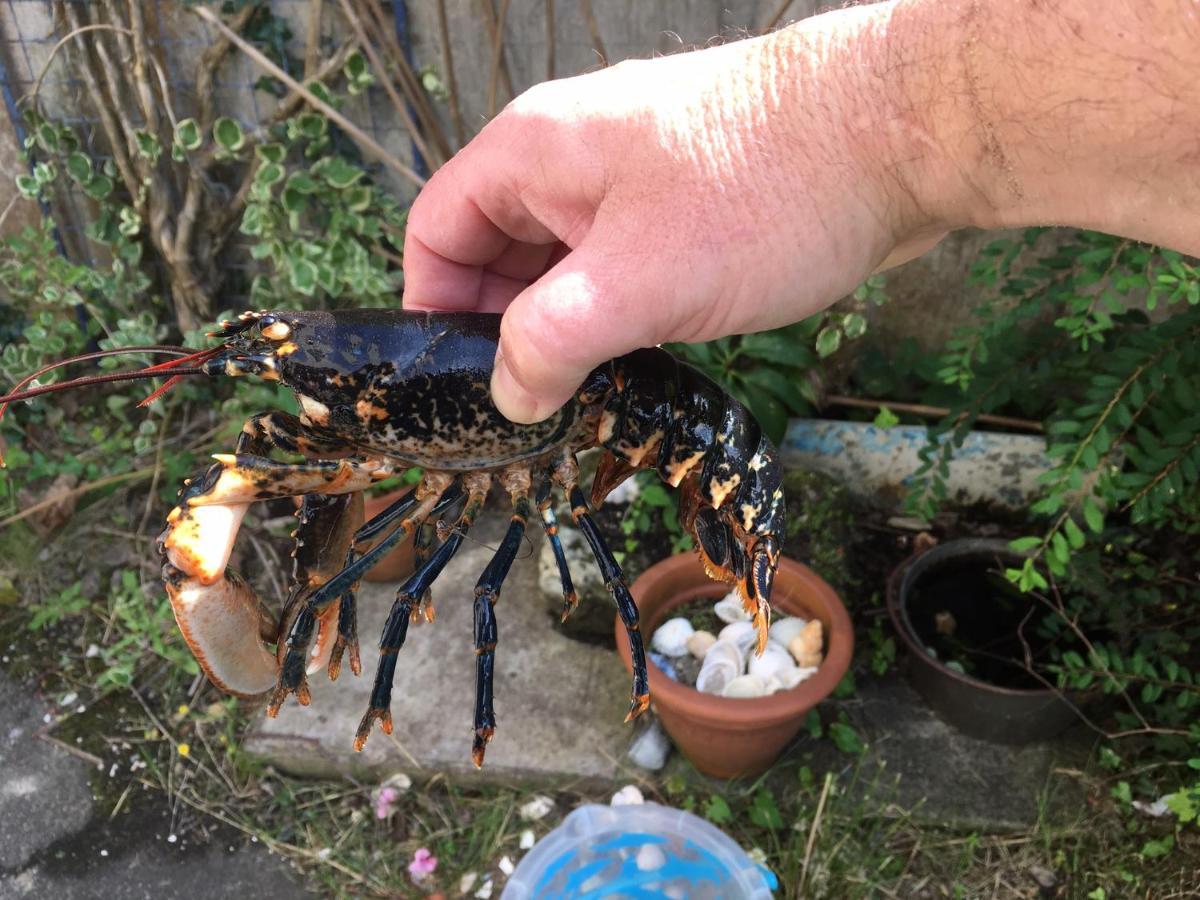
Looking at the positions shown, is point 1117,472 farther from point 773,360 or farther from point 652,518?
point 652,518

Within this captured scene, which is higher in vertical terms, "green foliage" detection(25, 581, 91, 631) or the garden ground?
"green foliage" detection(25, 581, 91, 631)

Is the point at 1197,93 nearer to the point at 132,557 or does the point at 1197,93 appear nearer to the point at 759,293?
the point at 759,293

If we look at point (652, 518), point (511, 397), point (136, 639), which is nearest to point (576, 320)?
point (511, 397)

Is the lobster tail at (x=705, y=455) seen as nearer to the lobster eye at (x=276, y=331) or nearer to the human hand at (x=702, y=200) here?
the human hand at (x=702, y=200)

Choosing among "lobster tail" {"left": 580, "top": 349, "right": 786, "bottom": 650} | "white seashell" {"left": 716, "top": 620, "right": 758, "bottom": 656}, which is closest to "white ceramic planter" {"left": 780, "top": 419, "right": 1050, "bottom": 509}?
"white seashell" {"left": 716, "top": 620, "right": 758, "bottom": 656}

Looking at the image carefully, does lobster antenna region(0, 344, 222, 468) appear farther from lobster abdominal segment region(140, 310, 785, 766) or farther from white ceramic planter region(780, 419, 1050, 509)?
white ceramic planter region(780, 419, 1050, 509)

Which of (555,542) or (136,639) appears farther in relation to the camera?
(136,639)
